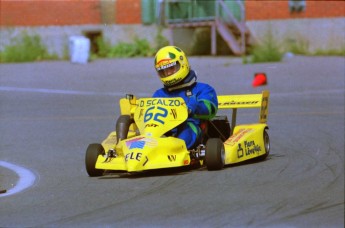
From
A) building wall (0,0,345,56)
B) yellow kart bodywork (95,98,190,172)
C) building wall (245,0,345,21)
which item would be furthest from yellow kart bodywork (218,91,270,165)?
building wall (245,0,345,21)

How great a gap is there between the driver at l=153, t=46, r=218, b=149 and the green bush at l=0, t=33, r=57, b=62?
1867cm

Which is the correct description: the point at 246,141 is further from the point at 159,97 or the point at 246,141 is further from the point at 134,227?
the point at 134,227

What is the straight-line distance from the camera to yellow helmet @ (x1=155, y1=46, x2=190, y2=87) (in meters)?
9.55

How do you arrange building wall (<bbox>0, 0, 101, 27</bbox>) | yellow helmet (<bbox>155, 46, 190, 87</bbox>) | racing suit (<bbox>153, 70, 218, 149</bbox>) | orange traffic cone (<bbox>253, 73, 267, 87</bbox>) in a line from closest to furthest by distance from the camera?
racing suit (<bbox>153, 70, 218, 149</bbox>)
yellow helmet (<bbox>155, 46, 190, 87</bbox>)
orange traffic cone (<bbox>253, 73, 267, 87</bbox>)
building wall (<bbox>0, 0, 101, 27</bbox>)

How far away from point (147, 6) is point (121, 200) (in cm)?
2404

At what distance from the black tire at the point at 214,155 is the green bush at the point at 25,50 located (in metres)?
19.5

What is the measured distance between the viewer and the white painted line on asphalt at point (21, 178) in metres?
8.43

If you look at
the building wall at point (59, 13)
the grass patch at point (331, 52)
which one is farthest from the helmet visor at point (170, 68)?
the building wall at point (59, 13)

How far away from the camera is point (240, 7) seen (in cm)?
2838

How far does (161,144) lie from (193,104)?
0.77 metres

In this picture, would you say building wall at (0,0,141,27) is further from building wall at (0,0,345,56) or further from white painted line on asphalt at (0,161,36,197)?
white painted line on asphalt at (0,161,36,197)

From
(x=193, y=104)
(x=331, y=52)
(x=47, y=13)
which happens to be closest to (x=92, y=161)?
(x=193, y=104)

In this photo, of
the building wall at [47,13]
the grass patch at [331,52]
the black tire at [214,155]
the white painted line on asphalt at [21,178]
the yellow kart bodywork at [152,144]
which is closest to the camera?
the white painted line on asphalt at [21,178]

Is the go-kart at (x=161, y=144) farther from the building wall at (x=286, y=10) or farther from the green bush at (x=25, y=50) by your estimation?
the green bush at (x=25, y=50)
